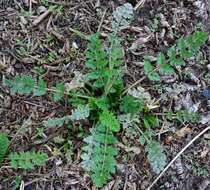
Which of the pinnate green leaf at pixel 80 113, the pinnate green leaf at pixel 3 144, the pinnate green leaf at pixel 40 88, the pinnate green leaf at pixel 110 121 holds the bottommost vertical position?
the pinnate green leaf at pixel 3 144

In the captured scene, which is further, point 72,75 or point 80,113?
point 72,75

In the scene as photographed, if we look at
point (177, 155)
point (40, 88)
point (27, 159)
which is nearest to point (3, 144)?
point (27, 159)

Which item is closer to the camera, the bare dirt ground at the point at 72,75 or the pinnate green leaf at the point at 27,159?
the pinnate green leaf at the point at 27,159

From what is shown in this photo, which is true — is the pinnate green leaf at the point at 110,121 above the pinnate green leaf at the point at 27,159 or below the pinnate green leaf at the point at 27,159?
above

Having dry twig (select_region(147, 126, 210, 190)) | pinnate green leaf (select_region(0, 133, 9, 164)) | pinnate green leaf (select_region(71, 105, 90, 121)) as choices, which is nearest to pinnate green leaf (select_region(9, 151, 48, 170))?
pinnate green leaf (select_region(0, 133, 9, 164))

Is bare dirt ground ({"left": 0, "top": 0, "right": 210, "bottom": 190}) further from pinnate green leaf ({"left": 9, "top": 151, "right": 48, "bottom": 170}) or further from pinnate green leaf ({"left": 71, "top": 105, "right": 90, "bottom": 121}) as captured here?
pinnate green leaf ({"left": 71, "top": 105, "right": 90, "bottom": 121})

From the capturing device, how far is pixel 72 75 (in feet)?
9.49

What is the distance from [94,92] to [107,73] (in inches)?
8.5

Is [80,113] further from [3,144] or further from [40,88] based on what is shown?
[3,144]

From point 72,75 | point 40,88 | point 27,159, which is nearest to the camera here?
point 27,159

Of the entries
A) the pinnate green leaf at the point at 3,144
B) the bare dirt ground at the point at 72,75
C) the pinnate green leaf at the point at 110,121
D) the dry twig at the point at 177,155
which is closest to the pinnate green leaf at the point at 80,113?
the pinnate green leaf at the point at 110,121

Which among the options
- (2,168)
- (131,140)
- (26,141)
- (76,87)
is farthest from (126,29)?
(2,168)

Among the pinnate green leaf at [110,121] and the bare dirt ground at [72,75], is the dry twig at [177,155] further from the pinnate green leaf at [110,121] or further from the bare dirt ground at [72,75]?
the pinnate green leaf at [110,121]

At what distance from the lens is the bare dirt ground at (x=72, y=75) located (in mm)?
2695
